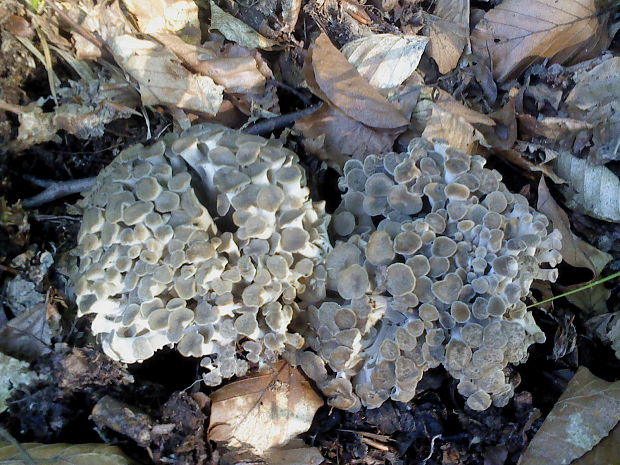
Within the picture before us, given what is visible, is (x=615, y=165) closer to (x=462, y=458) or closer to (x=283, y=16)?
(x=462, y=458)

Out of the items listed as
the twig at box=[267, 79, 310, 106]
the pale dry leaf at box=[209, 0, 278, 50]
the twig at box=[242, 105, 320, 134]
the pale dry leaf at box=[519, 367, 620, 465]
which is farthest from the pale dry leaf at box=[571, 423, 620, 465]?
the pale dry leaf at box=[209, 0, 278, 50]

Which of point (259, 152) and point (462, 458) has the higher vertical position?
point (259, 152)

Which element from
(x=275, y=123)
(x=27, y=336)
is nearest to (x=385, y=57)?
(x=275, y=123)

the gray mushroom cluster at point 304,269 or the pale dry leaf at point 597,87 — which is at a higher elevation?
the pale dry leaf at point 597,87

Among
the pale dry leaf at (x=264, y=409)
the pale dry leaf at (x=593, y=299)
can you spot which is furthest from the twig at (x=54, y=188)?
the pale dry leaf at (x=593, y=299)

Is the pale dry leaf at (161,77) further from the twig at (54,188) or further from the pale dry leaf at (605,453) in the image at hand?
the pale dry leaf at (605,453)

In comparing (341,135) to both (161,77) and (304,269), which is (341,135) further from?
(161,77)

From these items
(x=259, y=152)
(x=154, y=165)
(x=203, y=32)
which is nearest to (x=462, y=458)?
(x=259, y=152)
